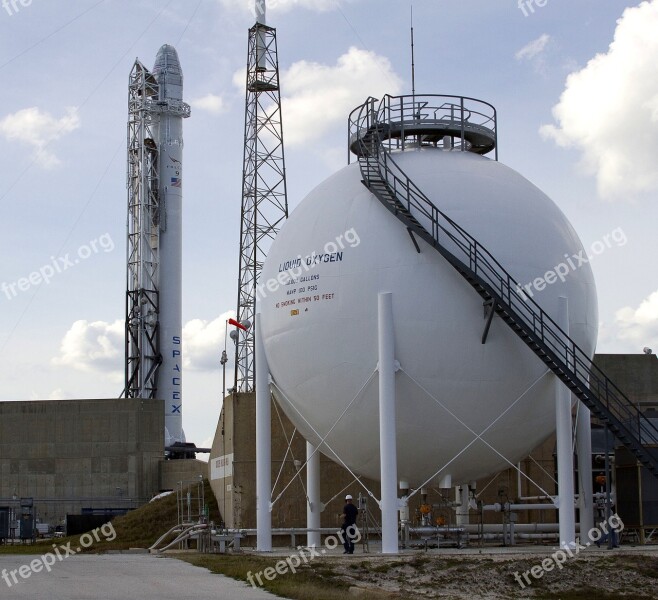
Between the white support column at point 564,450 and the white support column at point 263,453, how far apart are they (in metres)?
6.86

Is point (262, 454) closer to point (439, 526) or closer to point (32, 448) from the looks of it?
point (439, 526)

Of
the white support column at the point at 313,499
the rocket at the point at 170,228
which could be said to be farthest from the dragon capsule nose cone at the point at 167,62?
the white support column at the point at 313,499

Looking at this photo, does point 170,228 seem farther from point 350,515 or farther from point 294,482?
point 350,515

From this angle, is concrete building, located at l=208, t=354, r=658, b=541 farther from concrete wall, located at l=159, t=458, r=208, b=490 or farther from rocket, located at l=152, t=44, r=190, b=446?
rocket, located at l=152, t=44, r=190, b=446

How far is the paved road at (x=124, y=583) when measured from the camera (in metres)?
15.4

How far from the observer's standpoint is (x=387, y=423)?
72.6 feet

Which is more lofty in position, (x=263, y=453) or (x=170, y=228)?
(x=170, y=228)

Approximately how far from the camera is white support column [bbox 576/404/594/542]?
26.3 meters

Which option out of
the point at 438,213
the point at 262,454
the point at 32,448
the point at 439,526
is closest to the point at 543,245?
the point at 438,213

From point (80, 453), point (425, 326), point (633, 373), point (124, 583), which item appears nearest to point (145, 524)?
point (80, 453)

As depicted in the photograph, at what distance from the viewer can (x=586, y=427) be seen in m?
26.4

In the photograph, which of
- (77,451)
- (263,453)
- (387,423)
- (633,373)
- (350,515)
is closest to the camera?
(387,423)

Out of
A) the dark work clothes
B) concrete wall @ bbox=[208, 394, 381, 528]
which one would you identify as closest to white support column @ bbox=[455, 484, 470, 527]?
the dark work clothes

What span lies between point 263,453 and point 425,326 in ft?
21.1
